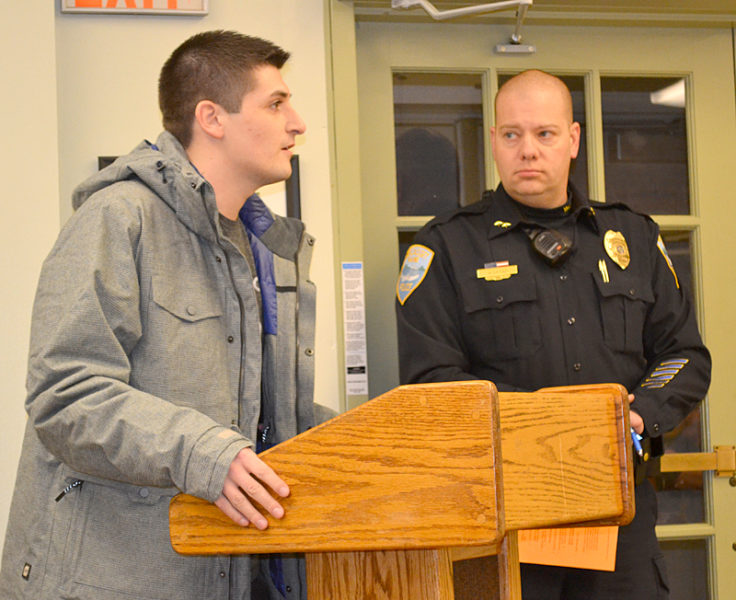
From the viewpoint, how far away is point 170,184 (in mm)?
1473

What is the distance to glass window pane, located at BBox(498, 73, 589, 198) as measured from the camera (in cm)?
260

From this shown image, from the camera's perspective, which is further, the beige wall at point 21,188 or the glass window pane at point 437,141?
the glass window pane at point 437,141

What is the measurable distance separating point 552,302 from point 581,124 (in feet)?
2.68

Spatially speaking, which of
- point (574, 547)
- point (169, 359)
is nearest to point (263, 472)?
point (169, 359)

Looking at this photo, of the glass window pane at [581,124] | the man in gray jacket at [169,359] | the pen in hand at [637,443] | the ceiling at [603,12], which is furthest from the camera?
the glass window pane at [581,124]

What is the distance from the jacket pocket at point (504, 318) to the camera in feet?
6.59

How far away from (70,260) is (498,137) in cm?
125

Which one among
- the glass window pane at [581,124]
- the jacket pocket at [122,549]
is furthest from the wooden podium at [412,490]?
the glass window pane at [581,124]

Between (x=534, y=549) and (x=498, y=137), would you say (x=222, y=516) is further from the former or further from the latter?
(x=498, y=137)

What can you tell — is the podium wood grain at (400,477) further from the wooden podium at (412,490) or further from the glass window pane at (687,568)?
the glass window pane at (687,568)

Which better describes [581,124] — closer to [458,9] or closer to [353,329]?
[458,9]

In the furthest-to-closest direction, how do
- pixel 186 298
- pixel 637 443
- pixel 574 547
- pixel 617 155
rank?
pixel 617 155, pixel 637 443, pixel 574 547, pixel 186 298

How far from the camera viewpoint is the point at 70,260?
1305 mm

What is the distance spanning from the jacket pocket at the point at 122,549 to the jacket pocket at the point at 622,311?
115 centimetres
